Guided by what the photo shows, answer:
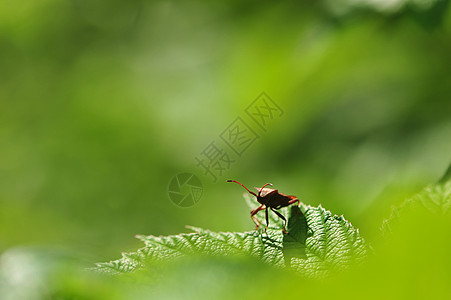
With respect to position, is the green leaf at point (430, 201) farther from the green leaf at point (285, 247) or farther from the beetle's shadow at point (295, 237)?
the beetle's shadow at point (295, 237)

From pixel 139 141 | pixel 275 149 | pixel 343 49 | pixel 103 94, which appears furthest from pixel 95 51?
pixel 343 49

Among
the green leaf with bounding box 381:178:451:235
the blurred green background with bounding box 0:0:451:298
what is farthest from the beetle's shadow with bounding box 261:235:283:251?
the blurred green background with bounding box 0:0:451:298

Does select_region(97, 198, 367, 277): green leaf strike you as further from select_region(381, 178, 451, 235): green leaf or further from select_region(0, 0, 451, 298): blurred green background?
select_region(0, 0, 451, 298): blurred green background

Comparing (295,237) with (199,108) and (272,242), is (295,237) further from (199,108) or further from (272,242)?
(199,108)

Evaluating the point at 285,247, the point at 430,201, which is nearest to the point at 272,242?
the point at 285,247

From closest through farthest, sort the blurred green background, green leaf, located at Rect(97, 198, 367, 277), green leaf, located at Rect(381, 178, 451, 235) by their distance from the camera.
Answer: green leaf, located at Rect(381, 178, 451, 235) < green leaf, located at Rect(97, 198, 367, 277) < the blurred green background

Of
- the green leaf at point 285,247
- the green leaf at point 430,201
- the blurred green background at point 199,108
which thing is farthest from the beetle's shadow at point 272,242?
the blurred green background at point 199,108
